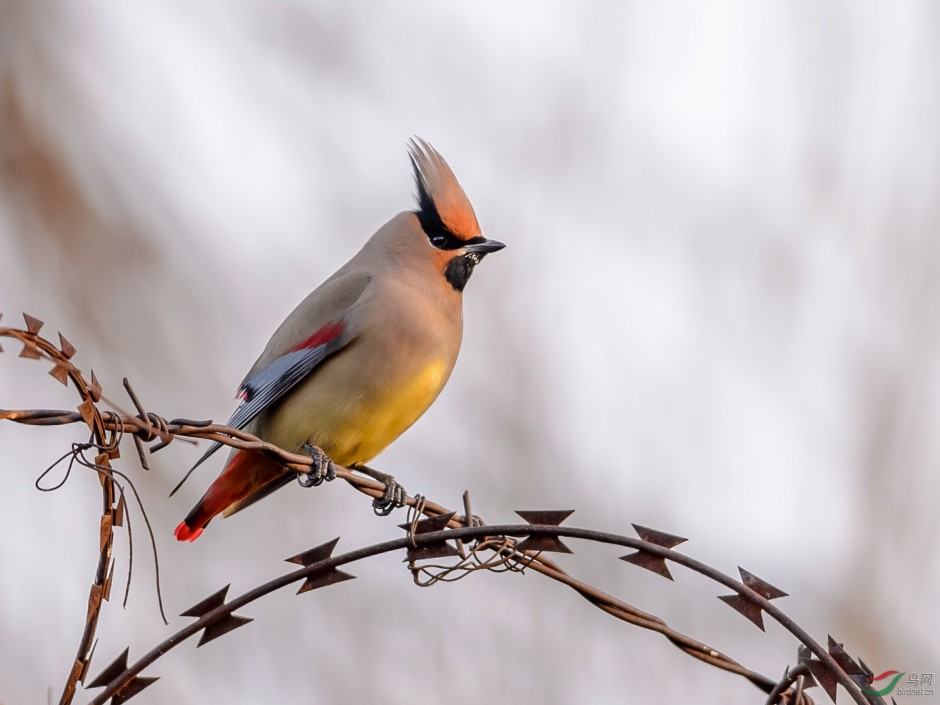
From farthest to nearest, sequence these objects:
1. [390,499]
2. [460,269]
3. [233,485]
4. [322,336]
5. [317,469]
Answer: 1. [460,269]
2. [322,336]
3. [233,485]
4. [390,499]
5. [317,469]

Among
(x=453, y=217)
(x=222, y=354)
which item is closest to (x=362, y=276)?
(x=453, y=217)

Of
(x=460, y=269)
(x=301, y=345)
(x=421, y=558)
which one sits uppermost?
(x=460, y=269)

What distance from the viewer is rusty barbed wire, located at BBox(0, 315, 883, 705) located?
1749 millimetres

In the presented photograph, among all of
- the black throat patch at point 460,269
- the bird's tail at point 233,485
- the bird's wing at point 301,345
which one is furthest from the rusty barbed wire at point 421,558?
the black throat patch at point 460,269

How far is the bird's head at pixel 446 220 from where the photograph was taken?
4195 millimetres

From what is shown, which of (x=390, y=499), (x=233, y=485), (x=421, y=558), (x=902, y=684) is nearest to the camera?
(x=421, y=558)

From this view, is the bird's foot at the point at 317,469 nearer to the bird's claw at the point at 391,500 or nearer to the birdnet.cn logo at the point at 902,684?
the bird's claw at the point at 391,500

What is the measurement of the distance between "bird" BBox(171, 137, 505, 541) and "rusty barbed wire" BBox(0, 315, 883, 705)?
1.25 metres

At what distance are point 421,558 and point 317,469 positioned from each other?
0.99 m

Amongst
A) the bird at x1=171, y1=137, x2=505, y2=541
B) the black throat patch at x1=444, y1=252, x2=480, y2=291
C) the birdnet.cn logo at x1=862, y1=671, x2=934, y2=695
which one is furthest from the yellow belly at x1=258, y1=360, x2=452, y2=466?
the birdnet.cn logo at x1=862, y1=671, x2=934, y2=695

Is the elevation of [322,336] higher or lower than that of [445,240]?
Result: lower

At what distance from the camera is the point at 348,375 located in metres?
3.65

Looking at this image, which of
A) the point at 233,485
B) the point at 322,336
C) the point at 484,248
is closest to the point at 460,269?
the point at 484,248

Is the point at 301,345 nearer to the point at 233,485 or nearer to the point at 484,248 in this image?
the point at 233,485
